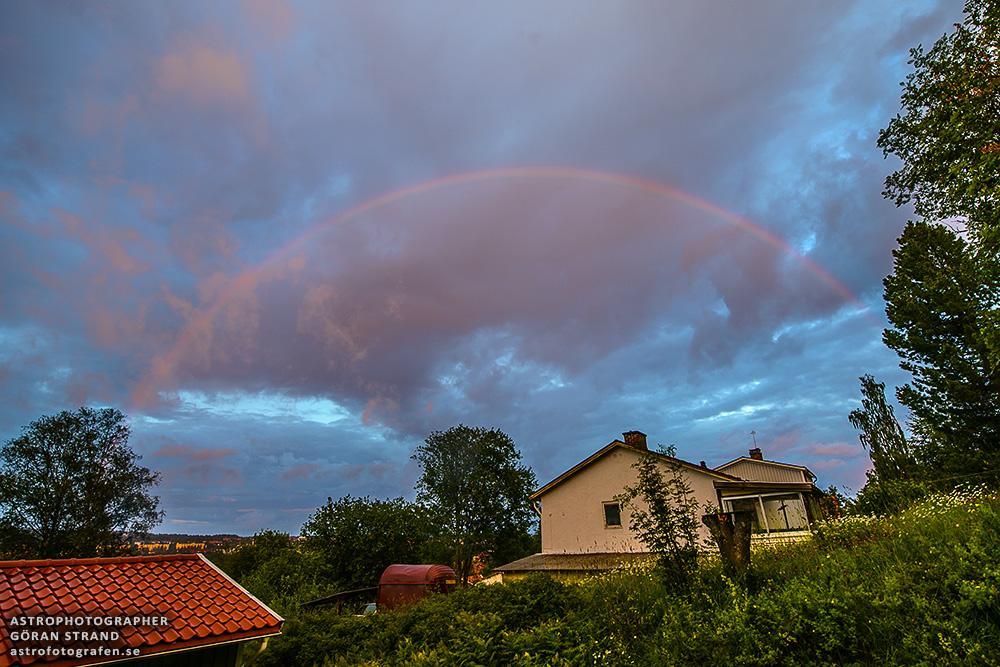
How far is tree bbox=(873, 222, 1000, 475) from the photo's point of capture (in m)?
19.5

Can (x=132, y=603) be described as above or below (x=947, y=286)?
below

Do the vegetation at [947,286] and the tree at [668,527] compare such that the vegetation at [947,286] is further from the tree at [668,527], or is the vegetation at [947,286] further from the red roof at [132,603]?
the red roof at [132,603]

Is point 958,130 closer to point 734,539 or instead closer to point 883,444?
point 734,539

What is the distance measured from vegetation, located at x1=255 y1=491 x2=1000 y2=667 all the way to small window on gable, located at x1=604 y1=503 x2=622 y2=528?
14.7 meters

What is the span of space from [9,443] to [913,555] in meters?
49.1

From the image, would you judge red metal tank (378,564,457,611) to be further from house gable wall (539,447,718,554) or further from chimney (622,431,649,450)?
chimney (622,431,649,450)

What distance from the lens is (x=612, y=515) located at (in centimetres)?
2594

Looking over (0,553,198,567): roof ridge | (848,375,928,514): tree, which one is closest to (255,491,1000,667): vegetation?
(0,553,198,567): roof ridge

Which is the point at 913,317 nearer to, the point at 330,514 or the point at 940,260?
the point at 940,260

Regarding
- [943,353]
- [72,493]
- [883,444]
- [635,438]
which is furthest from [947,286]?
[72,493]

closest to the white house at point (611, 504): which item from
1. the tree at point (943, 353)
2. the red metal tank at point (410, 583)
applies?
the red metal tank at point (410, 583)

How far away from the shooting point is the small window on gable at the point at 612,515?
1006 inches

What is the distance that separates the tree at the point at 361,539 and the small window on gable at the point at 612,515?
1741 cm

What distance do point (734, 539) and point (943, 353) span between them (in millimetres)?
18062
